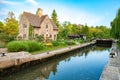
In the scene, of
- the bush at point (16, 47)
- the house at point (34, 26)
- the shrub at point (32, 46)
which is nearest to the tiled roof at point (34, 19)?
the house at point (34, 26)

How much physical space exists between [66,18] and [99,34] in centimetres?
1982

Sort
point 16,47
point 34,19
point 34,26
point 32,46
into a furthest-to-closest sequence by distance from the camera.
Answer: point 34,19
point 34,26
point 32,46
point 16,47

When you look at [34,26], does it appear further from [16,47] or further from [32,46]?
[16,47]

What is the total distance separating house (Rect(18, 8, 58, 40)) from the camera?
34.5 m

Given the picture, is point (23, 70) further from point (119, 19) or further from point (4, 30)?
point (4, 30)

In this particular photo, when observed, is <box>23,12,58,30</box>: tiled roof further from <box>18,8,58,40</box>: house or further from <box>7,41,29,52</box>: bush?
<box>7,41,29,52</box>: bush

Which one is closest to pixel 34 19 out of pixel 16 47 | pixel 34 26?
pixel 34 26

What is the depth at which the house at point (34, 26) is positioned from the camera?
34500mm

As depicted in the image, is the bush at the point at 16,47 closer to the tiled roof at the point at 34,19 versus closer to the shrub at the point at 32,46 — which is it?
the shrub at the point at 32,46

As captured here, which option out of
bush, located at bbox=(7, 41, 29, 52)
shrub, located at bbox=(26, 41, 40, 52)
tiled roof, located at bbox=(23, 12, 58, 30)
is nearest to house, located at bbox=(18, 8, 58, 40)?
tiled roof, located at bbox=(23, 12, 58, 30)

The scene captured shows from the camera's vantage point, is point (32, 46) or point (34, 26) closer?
point (32, 46)

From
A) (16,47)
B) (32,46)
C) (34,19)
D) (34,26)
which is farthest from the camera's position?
(34,19)

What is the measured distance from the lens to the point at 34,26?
1374 inches

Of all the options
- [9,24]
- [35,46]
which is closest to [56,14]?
[9,24]
